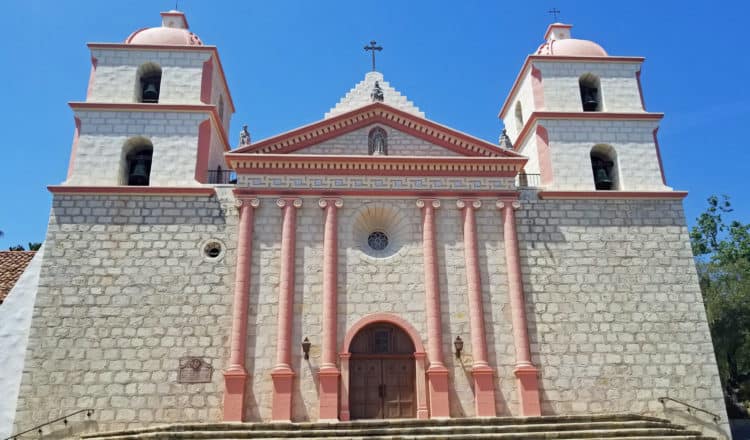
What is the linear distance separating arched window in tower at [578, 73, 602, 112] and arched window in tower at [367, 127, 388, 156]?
6789 mm

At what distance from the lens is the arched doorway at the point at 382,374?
48.4 ft

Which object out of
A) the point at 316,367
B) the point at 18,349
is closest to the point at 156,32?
the point at 18,349

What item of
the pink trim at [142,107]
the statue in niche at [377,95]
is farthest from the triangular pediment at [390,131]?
the pink trim at [142,107]

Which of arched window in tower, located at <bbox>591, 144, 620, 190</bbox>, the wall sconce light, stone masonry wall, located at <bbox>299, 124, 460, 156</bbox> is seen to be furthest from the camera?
arched window in tower, located at <bbox>591, 144, 620, 190</bbox>

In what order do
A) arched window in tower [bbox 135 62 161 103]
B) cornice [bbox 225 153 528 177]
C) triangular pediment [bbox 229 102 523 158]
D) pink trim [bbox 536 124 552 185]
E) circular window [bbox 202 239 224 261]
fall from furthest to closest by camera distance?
arched window in tower [bbox 135 62 161 103], pink trim [bbox 536 124 552 185], triangular pediment [bbox 229 102 523 158], cornice [bbox 225 153 528 177], circular window [bbox 202 239 224 261]

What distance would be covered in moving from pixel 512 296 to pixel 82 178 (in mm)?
12282

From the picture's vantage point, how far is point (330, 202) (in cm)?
1630

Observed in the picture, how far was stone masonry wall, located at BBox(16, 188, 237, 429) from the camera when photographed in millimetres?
14297

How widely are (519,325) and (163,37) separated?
551 inches

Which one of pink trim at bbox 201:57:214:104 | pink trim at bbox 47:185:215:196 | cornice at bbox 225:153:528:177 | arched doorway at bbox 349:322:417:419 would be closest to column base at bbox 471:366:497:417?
arched doorway at bbox 349:322:417:419

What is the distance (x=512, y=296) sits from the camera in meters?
15.6

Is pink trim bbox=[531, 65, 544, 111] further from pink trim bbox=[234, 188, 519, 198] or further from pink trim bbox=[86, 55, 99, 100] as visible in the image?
pink trim bbox=[86, 55, 99, 100]

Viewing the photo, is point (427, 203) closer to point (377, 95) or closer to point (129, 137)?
point (377, 95)

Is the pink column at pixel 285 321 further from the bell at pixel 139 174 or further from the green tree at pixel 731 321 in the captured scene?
the green tree at pixel 731 321
